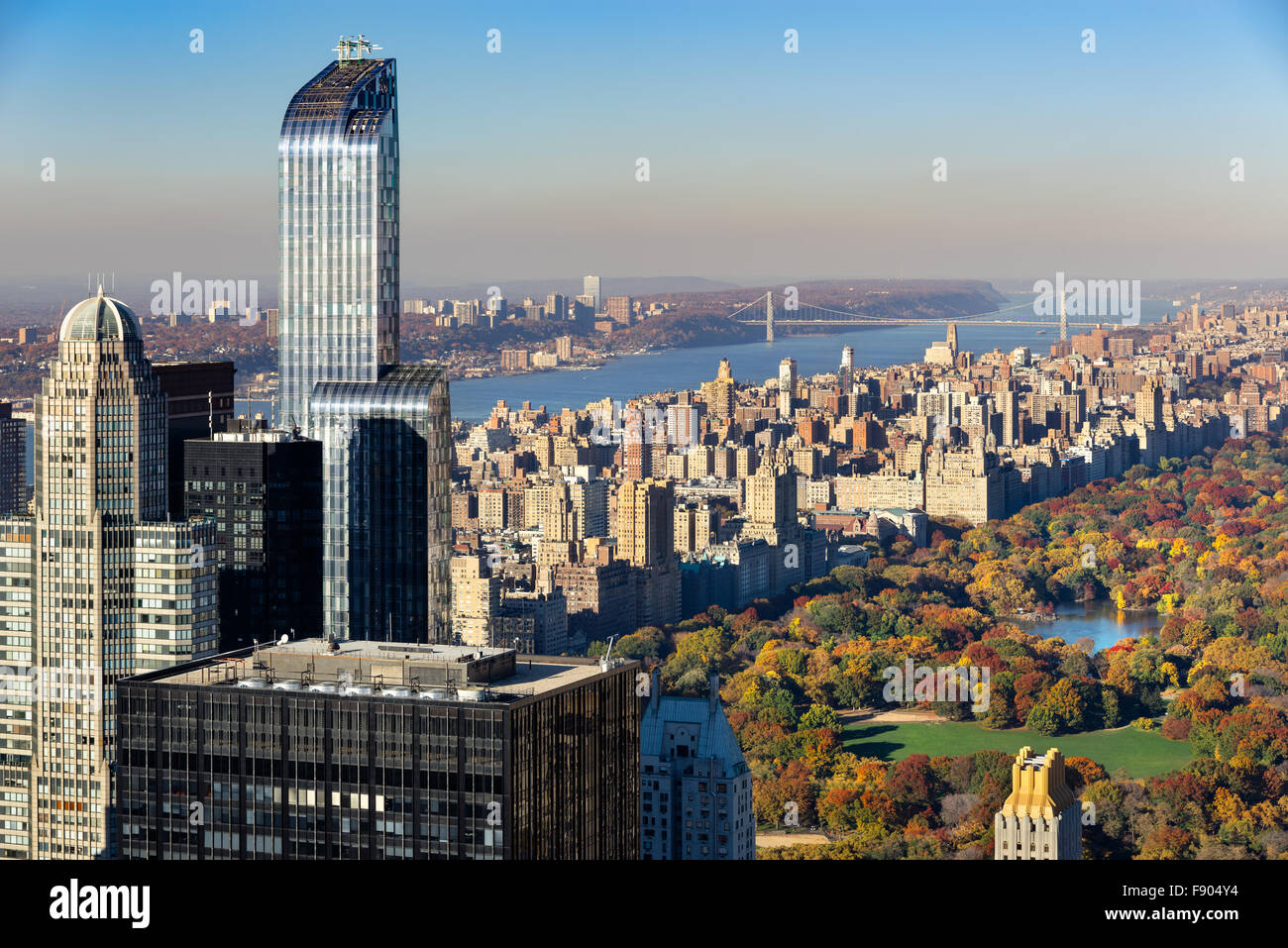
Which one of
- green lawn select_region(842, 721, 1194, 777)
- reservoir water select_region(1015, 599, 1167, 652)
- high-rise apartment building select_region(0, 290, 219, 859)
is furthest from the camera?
reservoir water select_region(1015, 599, 1167, 652)

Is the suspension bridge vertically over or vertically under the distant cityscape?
over

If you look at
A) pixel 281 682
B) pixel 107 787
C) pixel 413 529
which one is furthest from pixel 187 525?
pixel 281 682

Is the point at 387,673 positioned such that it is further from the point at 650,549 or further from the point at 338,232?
the point at 650,549

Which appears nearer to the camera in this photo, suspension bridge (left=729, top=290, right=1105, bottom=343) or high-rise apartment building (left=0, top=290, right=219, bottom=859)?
high-rise apartment building (left=0, top=290, right=219, bottom=859)

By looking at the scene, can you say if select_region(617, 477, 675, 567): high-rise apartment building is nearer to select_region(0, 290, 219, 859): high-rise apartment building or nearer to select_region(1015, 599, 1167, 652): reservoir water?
select_region(1015, 599, 1167, 652): reservoir water

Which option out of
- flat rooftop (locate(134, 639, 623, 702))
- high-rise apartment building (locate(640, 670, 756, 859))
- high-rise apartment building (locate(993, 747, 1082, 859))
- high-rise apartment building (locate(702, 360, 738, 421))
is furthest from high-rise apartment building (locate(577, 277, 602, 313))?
flat rooftop (locate(134, 639, 623, 702))

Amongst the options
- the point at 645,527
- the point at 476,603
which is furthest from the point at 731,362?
the point at 476,603
